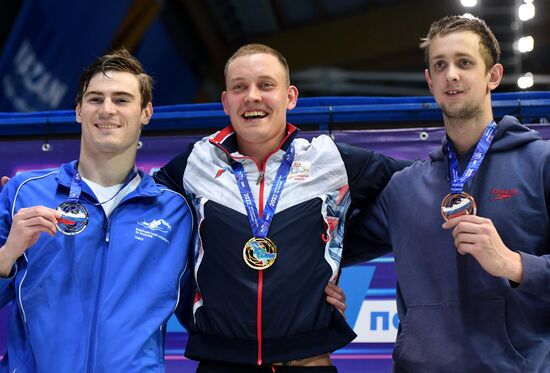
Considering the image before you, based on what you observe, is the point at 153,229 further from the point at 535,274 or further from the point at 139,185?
the point at 535,274

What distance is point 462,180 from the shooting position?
2.74 metres

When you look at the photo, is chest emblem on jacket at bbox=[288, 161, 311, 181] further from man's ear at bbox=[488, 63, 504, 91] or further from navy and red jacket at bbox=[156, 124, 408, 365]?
man's ear at bbox=[488, 63, 504, 91]

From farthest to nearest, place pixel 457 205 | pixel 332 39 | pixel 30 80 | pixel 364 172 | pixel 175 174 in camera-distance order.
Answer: pixel 332 39 → pixel 30 80 → pixel 175 174 → pixel 364 172 → pixel 457 205

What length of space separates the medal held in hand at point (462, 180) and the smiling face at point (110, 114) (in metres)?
1.35

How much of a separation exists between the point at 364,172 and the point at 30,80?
632 centimetres

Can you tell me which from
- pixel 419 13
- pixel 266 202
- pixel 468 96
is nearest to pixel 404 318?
pixel 266 202

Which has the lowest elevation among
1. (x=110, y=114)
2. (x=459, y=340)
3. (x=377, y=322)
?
(x=459, y=340)

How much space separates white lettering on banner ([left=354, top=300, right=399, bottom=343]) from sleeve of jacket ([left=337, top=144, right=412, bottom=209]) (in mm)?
626

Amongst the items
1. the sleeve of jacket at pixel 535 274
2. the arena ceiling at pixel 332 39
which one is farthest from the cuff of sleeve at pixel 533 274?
the arena ceiling at pixel 332 39

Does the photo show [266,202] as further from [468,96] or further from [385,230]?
[468,96]

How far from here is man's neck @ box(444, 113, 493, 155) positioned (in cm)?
289

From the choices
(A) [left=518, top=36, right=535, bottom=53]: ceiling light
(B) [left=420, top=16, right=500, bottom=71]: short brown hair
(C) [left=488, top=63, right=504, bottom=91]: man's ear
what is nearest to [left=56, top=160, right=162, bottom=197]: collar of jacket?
(B) [left=420, top=16, right=500, bottom=71]: short brown hair

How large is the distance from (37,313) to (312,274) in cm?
108

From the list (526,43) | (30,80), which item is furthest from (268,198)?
(526,43)
